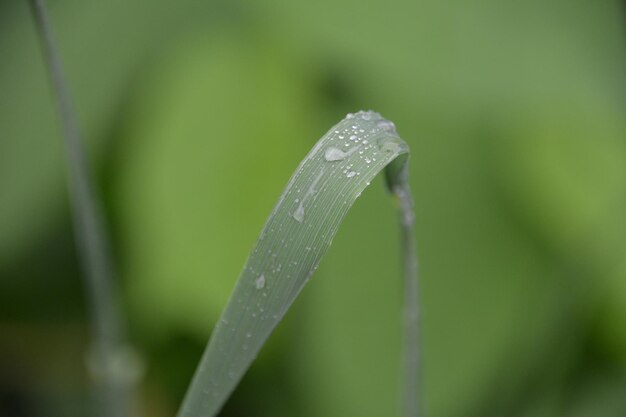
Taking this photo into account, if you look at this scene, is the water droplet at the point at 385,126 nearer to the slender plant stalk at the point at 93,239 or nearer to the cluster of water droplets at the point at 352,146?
the cluster of water droplets at the point at 352,146

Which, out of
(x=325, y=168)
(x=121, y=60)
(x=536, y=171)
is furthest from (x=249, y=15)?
(x=325, y=168)

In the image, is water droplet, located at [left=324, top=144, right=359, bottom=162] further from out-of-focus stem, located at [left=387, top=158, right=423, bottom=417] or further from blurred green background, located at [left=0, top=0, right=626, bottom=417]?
blurred green background, located at [left=0, top=0, right=626, bottom=417]

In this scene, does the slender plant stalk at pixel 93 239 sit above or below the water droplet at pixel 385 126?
below

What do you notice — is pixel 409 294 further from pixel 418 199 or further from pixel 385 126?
pixel 418 199

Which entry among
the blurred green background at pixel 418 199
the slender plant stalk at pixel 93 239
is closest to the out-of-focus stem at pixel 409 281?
the slender plant stalk at pixel 93 239

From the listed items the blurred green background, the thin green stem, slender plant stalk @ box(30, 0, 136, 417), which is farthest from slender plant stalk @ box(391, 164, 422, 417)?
the blurred green background

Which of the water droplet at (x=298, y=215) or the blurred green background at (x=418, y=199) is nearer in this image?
the water droplet at (x=298, y=215)
